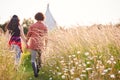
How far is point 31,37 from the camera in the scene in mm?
9867

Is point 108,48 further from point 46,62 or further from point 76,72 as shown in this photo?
point 46,62

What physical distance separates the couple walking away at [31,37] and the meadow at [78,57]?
0.98ft

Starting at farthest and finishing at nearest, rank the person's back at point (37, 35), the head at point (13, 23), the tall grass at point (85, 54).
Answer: the head at point (13, 23) < the person's back at point (37, 35) < the tall grass at point (85, 54)

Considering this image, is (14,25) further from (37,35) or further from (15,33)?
(37,35)

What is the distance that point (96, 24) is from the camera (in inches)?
399

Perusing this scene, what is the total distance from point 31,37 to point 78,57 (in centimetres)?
213

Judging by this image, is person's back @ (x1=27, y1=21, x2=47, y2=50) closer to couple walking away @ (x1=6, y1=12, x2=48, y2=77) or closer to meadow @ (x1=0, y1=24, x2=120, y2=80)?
couple walking away @ (x1=6, y1=12, x2=48, y2=77)

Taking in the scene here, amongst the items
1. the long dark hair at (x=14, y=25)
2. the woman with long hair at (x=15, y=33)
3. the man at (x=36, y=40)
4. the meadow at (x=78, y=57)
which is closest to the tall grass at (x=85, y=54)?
the meadow at (x=78, y=57)

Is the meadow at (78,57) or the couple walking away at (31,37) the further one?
the couple walking away at (31,37)

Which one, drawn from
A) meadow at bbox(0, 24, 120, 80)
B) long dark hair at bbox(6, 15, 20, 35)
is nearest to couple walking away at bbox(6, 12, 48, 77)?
long dark hair at bbox(6, 15, 20, 35)

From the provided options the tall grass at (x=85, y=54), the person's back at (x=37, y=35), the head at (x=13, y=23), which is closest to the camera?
the tall grass at (x=85, y=54)

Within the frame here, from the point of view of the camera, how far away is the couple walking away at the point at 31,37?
31.9 feet

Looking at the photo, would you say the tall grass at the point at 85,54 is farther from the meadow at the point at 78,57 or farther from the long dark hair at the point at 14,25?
the long dark hair at the point at 14,25

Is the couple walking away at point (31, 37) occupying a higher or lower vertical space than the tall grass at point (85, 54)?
higher
